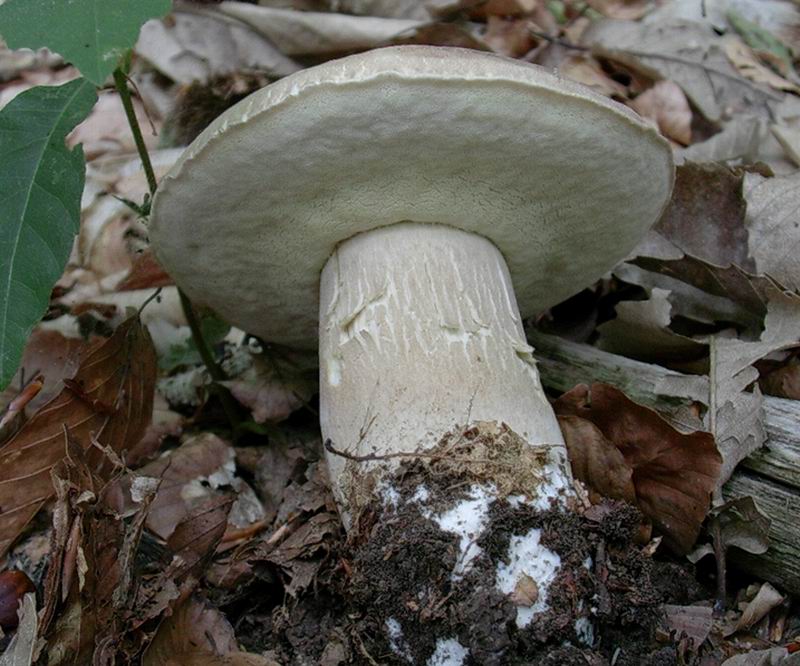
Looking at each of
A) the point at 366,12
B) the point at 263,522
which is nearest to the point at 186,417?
the point at 263,522

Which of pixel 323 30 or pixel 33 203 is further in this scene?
pixel 323 30

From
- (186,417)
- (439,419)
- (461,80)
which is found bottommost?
(186,417)

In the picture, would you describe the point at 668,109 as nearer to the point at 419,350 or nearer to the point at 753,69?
the point at 753,69

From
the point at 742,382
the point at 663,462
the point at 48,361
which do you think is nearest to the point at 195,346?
the point at 48,361

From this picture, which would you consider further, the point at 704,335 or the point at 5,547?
the point at 704,335

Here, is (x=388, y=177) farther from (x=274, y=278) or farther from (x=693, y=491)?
(x=693, y=491)

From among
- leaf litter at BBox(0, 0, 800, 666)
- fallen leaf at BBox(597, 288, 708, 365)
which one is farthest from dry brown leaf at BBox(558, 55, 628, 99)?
fallen leaf at BBox(597, 288, 708, 365)

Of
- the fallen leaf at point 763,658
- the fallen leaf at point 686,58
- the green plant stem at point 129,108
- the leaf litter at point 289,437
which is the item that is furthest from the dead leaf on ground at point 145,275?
Answer: the fallen leaf at point 686,58
